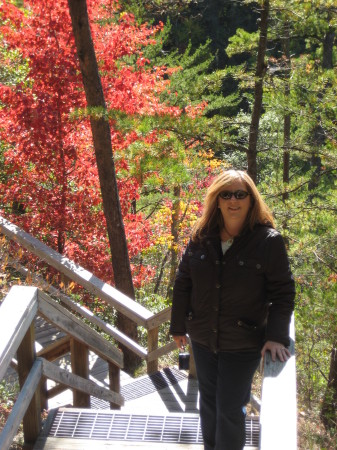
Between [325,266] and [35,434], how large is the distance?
6059 millimetres

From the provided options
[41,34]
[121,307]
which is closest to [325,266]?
[121,307]

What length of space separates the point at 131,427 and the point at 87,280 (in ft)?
7.48

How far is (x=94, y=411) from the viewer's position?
12.4ft

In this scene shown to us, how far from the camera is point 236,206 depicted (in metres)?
2.90

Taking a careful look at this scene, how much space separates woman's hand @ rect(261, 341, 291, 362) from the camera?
8.24ft

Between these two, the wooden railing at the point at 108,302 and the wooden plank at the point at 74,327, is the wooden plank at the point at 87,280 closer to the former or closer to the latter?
the wooden railing at the point at 108,302

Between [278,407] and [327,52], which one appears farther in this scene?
[327,52]

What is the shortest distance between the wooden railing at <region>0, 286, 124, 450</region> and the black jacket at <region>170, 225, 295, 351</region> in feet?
2.83

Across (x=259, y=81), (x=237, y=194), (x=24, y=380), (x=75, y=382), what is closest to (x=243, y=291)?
(x=237, y=194)

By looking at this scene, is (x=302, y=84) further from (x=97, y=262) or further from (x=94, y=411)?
(x=94, y=411)

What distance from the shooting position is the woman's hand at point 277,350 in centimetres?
251

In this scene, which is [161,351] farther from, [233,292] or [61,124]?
[233,292]

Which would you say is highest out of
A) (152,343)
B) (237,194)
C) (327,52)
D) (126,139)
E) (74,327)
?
(237,194)

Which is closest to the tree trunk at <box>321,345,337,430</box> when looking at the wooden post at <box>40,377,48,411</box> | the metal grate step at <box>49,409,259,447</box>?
the metal grate step at <box>49,409,259,447</box>
